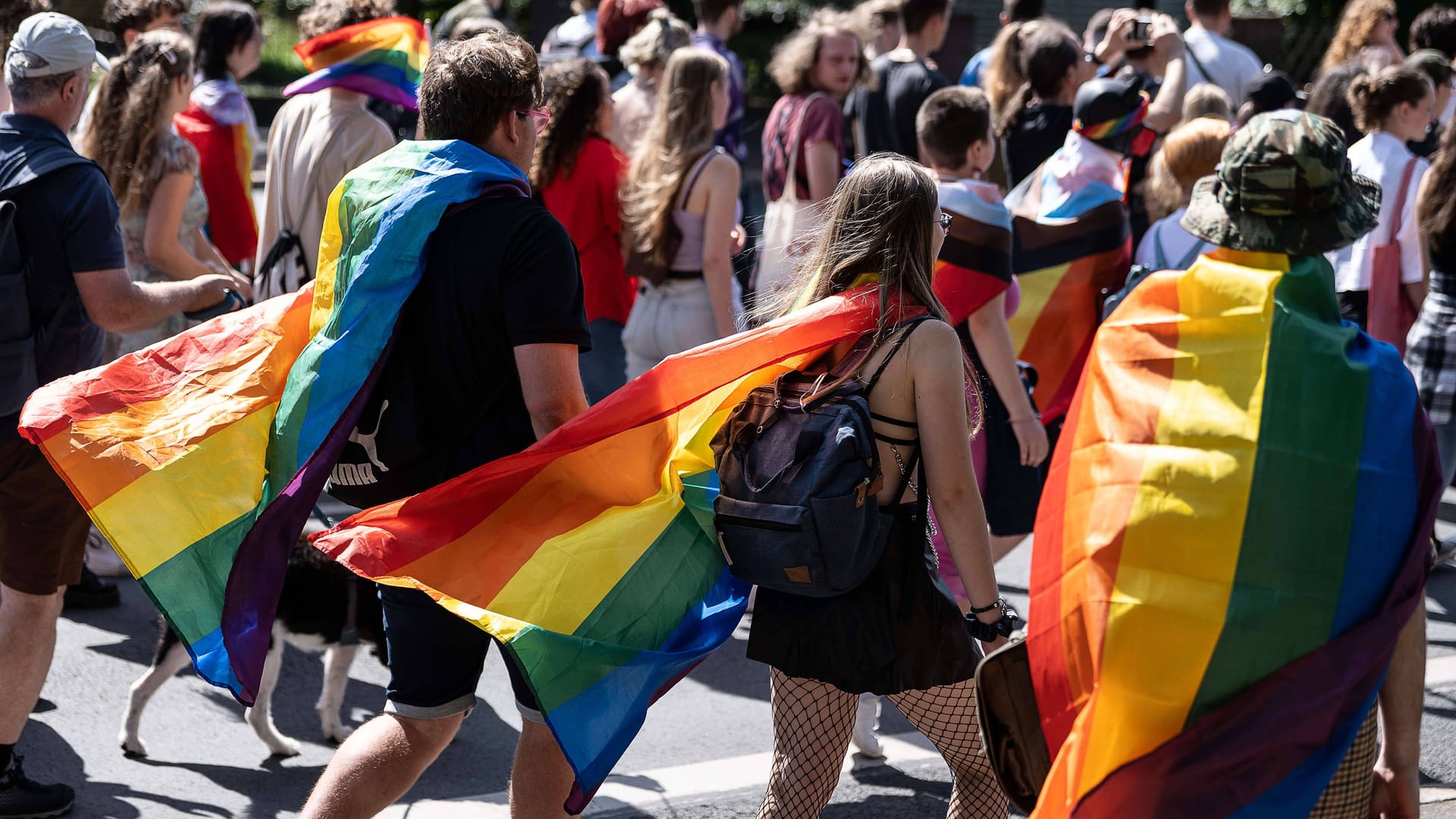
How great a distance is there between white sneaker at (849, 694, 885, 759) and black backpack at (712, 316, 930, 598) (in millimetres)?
1475

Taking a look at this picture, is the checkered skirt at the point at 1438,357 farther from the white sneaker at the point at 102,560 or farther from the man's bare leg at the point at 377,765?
the white sneaker at the point at 102,560

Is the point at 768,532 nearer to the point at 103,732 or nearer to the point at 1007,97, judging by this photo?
the point at 103,732

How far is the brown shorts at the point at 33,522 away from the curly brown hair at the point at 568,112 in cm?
235

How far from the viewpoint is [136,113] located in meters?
5.20

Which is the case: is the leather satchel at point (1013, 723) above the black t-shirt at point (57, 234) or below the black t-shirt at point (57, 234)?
below

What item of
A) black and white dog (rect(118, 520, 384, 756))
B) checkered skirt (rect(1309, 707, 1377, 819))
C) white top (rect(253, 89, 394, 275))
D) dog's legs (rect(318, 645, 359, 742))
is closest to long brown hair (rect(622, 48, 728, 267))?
white top (rect(253, 89, 394, 275))

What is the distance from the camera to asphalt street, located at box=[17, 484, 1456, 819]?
13.6 ft

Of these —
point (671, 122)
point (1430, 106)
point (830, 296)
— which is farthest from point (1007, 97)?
point (830, 296)

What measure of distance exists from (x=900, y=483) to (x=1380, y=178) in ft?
12.4

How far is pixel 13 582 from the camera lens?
3.91 metres

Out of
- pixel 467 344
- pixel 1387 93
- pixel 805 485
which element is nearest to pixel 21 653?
pixel 467 344

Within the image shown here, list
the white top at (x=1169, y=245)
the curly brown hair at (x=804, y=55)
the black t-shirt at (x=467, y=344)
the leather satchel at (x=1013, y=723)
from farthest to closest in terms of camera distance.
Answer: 1. the curly brown hair at (x=804, y=55)
2. the white top at (x=1169, y=245)
3. the black t-shirt at (x=467, y=344)
4. the leather satchel at (x=1013, y=723)

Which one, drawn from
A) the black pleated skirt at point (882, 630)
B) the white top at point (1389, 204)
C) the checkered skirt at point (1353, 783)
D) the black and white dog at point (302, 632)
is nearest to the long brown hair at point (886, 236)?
the black pleated skirt at point (882, 630)

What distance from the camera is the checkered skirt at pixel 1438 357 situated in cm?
555
